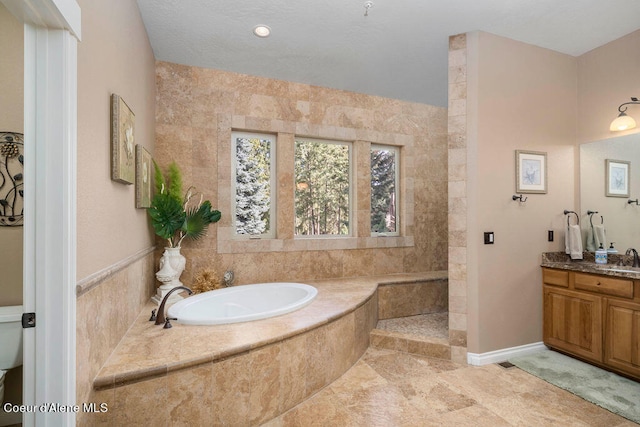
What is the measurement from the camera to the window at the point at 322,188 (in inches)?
145

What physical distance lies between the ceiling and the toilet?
2186 millimetres

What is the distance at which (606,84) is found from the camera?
277 centimetres

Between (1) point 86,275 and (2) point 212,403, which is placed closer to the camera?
(1) point 86,275

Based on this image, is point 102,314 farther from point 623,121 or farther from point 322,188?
point 623,121

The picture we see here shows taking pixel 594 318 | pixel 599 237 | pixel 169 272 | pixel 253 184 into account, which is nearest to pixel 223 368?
pixel 169 272

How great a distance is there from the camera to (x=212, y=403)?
5.39ft

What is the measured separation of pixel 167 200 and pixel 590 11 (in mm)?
3688

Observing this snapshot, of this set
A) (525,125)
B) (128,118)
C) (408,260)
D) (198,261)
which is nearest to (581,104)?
(525,125)

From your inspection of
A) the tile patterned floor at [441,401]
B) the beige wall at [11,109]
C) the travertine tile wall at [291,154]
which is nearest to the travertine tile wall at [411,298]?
the travertine tile wall at [291,154]

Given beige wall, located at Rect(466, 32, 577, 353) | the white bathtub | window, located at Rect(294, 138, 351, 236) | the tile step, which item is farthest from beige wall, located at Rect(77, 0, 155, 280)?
beige wall, located at Rect(466, 32, 577, 353)

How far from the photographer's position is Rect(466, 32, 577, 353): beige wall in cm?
260

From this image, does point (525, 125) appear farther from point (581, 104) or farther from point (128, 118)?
point (128, 118)

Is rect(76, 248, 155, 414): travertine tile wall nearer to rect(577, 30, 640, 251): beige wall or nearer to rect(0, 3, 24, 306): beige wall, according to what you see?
rect(0, 3, 24, 306): beige wall

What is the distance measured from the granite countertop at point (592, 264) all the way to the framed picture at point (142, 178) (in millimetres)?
3538
